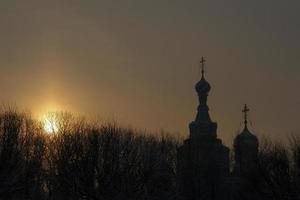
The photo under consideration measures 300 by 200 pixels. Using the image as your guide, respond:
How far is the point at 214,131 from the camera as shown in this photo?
8431cm

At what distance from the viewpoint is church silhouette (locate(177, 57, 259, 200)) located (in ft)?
193

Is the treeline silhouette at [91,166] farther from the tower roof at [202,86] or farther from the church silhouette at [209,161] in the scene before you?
the tower roof at [202,86]

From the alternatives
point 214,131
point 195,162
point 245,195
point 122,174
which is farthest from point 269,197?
point 214,131

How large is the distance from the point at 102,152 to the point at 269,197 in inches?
447

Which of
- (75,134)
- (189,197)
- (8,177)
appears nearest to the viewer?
(8,177)

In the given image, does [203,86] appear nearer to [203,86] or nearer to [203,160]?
[203,86]

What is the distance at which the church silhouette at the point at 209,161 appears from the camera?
193 feet

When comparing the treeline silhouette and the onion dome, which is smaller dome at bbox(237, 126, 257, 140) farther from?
the treeline silhouette

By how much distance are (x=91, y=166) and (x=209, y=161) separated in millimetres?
31480

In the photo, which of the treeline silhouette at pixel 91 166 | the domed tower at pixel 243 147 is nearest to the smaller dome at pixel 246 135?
the domed tower at pixel 243 147

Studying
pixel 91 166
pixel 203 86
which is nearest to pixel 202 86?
pixel 203 86

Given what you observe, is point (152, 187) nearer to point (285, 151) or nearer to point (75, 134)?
point (75, 134)

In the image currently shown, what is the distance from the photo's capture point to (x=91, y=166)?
41625 mm

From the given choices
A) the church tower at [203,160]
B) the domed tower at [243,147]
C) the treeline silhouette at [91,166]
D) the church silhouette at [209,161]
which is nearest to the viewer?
the treeline silhouette at [91,166]
